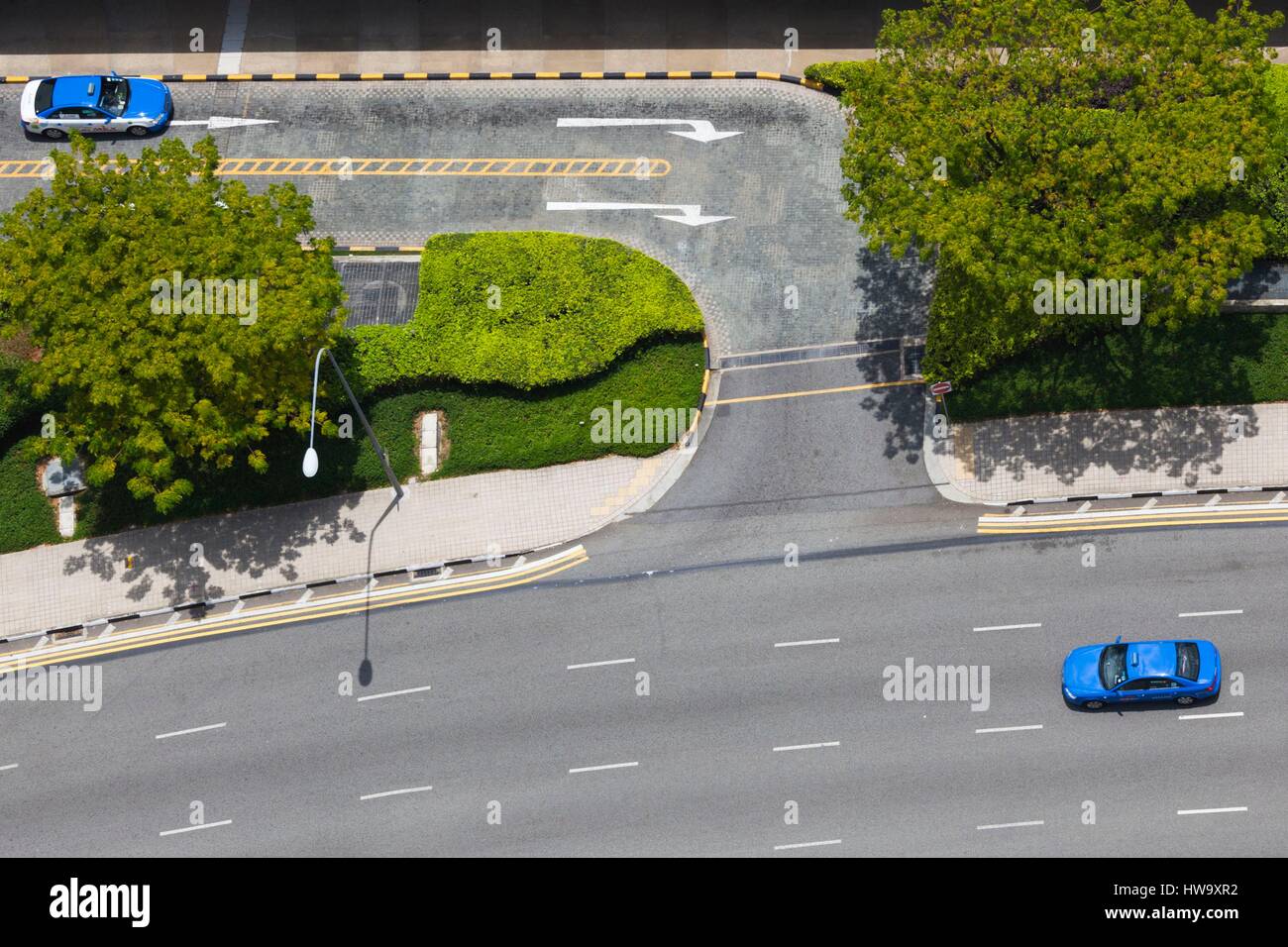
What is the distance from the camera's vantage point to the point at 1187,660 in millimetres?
37469

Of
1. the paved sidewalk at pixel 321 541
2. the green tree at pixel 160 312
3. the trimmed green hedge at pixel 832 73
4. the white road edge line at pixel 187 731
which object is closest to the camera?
the green tree at pixel 160 312

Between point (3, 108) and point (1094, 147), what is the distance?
3933cm

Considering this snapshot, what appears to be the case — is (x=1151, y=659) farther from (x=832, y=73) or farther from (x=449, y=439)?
(x=449, y=439)

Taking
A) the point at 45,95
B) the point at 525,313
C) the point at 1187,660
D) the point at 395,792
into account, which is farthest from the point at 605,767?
the point at 45,95

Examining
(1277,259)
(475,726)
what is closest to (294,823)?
(475,726)

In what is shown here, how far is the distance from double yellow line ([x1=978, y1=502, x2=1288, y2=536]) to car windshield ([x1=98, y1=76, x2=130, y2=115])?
34.4 meters

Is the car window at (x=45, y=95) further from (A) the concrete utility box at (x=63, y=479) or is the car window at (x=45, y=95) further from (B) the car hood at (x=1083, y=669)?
(B) the car hood at (x=1083, y=669)

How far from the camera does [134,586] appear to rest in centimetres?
4138

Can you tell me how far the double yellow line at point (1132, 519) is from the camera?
40.0 metres

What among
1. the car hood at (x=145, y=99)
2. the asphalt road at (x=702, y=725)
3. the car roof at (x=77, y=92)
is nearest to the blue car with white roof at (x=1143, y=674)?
the asphalt road at (x=702, y=725)

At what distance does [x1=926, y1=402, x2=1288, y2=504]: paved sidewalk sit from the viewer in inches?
1593

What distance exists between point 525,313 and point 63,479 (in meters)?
16.5

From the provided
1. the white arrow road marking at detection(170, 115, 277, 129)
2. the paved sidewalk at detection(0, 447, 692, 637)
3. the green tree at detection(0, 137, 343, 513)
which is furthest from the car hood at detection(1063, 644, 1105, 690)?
the white arrow road marking at detection(170, 115, 277, 129)

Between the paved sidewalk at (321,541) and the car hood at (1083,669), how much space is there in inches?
543
